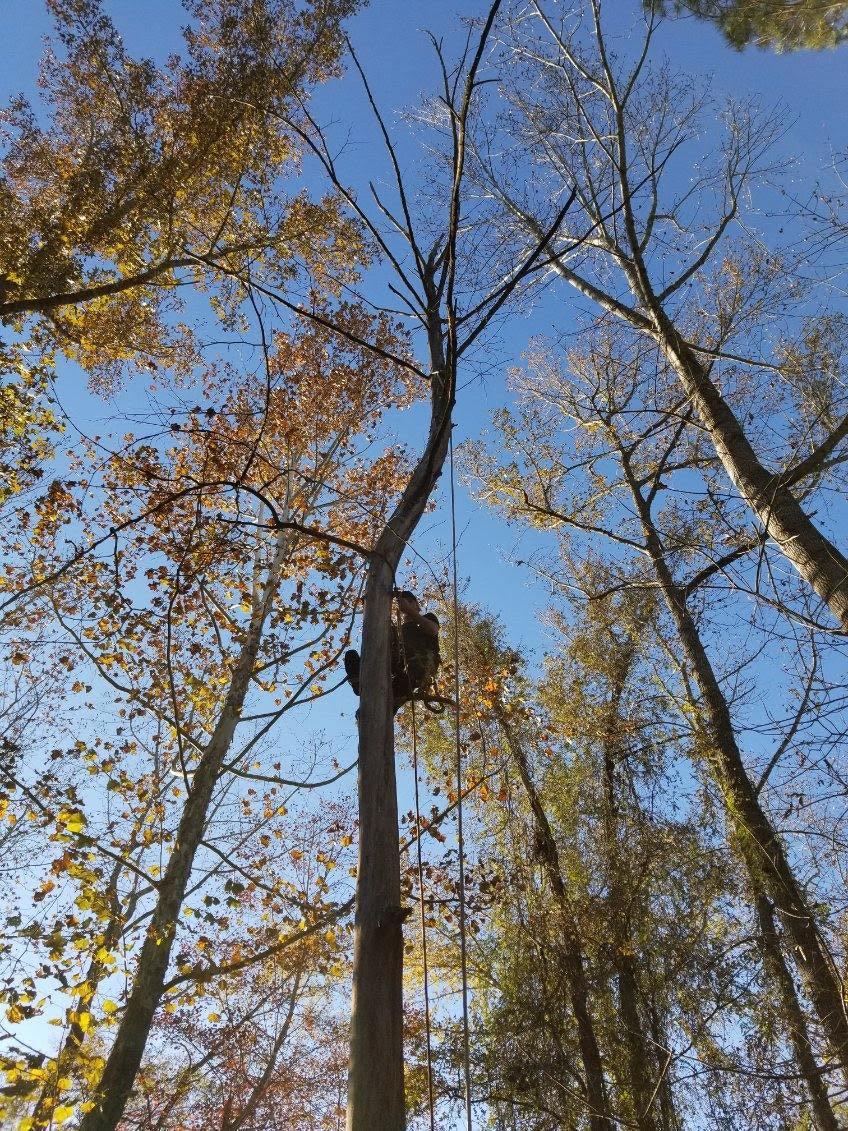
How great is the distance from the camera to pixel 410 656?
332 centimetres

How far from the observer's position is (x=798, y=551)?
14.1 feet

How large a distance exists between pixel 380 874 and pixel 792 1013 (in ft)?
15.9

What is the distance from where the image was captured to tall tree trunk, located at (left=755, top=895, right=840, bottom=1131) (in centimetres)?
486

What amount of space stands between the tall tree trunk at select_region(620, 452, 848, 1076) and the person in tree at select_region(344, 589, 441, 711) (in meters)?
1.55

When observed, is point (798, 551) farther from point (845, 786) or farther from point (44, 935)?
point (44, 935)

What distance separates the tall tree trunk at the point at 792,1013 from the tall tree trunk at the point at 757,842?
204mm

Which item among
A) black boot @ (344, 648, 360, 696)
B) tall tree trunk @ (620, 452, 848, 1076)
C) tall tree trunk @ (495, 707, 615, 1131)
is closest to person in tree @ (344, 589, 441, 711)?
black boot @ (344, 648, 360, 696)

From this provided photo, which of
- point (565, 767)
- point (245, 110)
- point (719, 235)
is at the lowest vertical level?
point (565, 767)

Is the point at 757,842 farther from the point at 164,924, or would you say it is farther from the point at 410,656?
the point at 164,924

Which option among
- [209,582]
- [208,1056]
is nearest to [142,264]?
[209,582]

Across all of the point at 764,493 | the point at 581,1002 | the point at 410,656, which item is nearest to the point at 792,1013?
the point at 581,1002

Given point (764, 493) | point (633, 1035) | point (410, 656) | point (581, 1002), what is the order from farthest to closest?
point (581, 1002) < point (633, 1035) < point (764, 493) < point (410, 656)

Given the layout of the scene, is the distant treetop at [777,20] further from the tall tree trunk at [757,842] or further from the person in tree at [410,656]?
the person in tree at [410,656]

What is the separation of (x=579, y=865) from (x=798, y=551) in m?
6.11
